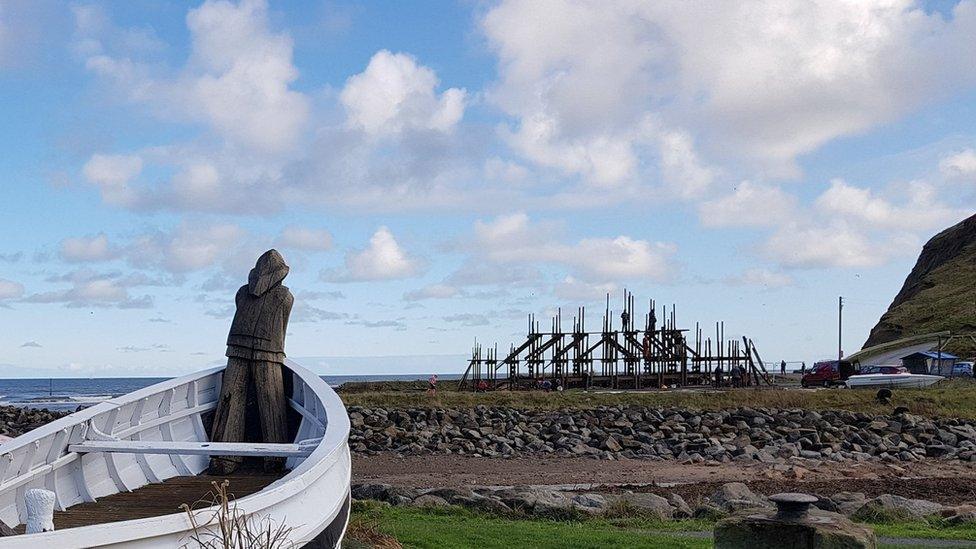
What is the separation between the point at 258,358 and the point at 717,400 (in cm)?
2693

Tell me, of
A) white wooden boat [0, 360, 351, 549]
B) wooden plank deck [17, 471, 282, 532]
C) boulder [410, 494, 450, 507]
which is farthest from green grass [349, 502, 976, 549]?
white wooden boat [0, 360, 351, 549]

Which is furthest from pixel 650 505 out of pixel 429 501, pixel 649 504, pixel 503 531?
pixel 429 501

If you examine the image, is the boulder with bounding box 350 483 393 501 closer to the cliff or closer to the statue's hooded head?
the statue's hooded head

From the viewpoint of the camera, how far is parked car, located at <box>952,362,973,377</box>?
51.8 m

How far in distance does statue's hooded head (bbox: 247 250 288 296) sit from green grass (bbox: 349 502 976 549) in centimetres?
273

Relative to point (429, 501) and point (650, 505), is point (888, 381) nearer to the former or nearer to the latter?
point (650, 505)

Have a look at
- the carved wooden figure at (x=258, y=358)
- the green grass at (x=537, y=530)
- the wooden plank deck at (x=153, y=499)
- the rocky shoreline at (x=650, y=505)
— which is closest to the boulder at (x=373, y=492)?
the rocky shoreline at (x=650, y=505)

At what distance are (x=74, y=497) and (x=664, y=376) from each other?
3952 centimetres

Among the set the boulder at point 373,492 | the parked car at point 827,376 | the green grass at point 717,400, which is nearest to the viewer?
the boulder at point 373,492

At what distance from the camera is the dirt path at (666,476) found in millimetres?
16438

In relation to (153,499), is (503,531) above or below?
below

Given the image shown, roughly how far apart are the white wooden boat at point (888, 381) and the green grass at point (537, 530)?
32.2 meters

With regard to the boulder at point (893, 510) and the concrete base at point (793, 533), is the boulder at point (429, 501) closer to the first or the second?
the boulder at point (893, 510)

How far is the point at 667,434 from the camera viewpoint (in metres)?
26.5
